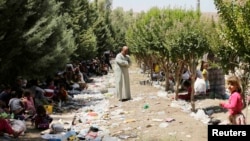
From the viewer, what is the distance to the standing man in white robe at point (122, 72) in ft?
48.7

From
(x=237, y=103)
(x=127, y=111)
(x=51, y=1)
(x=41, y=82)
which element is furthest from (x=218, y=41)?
(x=41, y=82)

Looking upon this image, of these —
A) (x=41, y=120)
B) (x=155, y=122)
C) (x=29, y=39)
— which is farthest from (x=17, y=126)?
(x=29, y=39)

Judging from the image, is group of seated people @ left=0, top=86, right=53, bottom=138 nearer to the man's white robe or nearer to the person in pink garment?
the man's white robe

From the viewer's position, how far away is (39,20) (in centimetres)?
1456

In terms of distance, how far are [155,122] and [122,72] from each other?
359 cm

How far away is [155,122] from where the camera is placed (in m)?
11.9

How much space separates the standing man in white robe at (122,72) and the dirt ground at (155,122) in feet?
1.42

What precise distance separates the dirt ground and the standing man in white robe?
432 millimetres

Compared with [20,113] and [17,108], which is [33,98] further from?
[17,108]

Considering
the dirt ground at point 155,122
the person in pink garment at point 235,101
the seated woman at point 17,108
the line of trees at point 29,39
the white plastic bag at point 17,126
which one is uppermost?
the line of trees at point 29,39

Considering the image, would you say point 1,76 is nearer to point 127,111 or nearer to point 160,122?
point 127,111

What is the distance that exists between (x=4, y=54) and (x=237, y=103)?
7.30 m

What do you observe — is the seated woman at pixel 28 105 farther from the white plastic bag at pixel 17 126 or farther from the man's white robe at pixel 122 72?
the man's white robe at pixel 122 72

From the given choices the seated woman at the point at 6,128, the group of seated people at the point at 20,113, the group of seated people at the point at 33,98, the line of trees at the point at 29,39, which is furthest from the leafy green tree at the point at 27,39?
the seated woman at the point at 6,128
